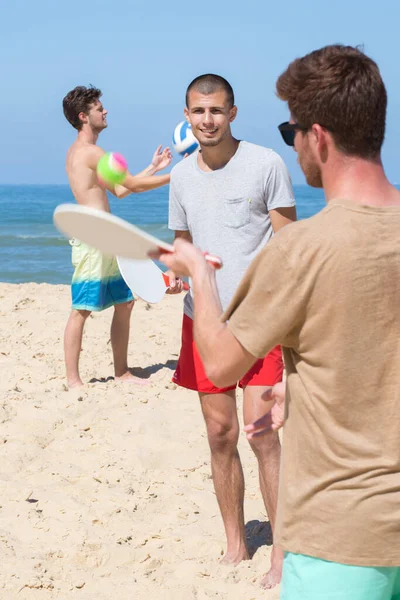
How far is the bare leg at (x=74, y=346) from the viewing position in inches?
275

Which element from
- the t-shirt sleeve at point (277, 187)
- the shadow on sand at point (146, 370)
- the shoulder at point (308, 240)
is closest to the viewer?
the shoulder at point (308, 240)

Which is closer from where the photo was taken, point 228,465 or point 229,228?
point 229,228

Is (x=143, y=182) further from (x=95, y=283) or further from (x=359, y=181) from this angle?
(x=359, y=181)

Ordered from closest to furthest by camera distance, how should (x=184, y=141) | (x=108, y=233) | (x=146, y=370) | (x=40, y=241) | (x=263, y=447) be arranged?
(x=108, y=233) < (x=263, y=447) < (x=184, y=141) < (x=146, y=370) < (x=40, y=241)

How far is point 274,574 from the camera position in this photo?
3963 mm

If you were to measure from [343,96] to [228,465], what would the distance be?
2450 millimetres

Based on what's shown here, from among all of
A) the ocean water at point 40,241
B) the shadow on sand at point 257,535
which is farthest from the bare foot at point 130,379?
the ocean water at point 40,241

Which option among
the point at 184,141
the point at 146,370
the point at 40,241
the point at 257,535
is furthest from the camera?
the point at 40,241

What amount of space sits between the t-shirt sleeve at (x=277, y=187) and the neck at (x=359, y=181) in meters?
1.84

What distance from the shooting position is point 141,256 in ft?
7.39

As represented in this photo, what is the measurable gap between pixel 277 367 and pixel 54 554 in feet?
4.52

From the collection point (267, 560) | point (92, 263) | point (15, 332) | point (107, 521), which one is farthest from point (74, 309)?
point (267, 560)

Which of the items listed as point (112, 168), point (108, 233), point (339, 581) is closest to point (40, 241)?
point (112, 168)

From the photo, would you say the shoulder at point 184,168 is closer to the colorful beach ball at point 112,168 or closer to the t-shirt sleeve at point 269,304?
the t-shirt sleeve at point 269,304
